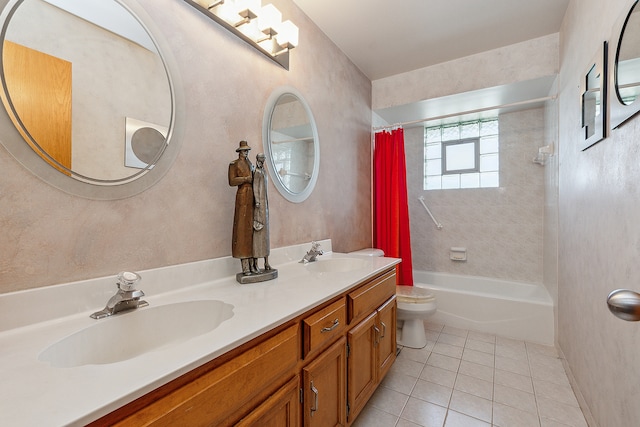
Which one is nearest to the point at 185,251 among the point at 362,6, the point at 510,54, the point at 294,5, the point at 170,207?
the point at 170,207

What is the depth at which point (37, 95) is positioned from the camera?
0.81 metres

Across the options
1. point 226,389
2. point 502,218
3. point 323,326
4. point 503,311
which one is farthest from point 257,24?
point 502,218

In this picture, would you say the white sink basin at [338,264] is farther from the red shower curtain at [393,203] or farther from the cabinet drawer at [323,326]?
the red shower curtain at [393,203]

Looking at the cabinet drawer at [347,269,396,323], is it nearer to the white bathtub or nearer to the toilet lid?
the toilet lid

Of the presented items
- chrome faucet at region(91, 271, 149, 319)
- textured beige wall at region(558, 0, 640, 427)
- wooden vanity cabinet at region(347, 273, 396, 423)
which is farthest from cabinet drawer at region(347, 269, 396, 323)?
textured beige wall at region(558, 0, 640, 427)

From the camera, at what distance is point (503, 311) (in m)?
2.42

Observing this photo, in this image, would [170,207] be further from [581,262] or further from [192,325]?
[581,262]

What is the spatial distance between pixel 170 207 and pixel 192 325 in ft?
1.54

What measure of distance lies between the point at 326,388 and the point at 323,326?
10.3 inches

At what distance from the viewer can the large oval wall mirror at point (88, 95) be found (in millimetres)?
792

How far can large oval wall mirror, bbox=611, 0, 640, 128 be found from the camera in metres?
0.99

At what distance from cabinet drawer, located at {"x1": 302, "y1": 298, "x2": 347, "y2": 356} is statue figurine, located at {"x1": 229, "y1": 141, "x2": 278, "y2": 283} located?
1.14 ft

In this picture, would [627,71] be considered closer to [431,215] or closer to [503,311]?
[503,311]

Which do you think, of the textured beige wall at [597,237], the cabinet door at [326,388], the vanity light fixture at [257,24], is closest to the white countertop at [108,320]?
the cabinet door at [326,388]
